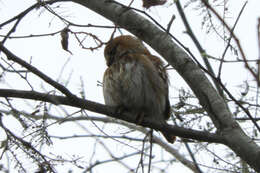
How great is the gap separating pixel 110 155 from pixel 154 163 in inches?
22.0

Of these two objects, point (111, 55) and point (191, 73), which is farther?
point (111, 55)

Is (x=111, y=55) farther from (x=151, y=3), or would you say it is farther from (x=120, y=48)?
(x=151, y=3)

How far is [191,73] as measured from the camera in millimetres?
2891

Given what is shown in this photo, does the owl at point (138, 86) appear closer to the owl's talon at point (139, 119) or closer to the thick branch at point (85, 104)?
the owl's talon at point (139, 119)

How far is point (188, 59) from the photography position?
9.66ft

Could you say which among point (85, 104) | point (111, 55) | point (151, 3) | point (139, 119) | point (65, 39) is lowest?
point (85, 104)

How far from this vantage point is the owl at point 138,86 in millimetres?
3525

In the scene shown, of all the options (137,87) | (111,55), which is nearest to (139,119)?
(137,87)

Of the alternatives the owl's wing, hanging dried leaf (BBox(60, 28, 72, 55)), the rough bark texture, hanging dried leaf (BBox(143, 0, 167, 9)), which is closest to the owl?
the owl's wing

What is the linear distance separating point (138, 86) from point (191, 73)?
718mm

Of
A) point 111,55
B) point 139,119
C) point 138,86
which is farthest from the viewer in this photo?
point 111,55

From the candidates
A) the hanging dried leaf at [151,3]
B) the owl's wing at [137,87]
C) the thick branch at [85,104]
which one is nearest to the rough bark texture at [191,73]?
the thick branch at [85,104]

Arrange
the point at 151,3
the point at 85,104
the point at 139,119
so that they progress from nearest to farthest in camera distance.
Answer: the point at 85,104
the point at 151,3
the point at 139,119

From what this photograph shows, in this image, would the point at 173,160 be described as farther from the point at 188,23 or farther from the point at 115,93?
the point at 188,23
